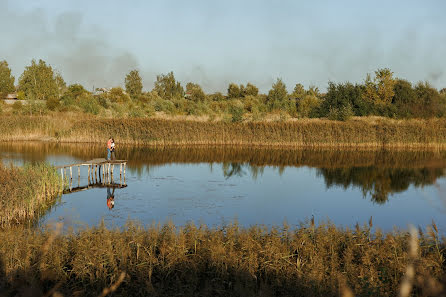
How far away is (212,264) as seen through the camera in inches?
305

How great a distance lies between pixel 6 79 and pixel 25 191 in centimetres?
9745

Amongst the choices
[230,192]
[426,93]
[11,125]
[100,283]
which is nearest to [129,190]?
[230,192]

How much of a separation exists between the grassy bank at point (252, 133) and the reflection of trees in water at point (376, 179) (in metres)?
10.3

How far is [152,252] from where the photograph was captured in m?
8.02

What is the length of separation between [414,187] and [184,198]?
1031 centimetres

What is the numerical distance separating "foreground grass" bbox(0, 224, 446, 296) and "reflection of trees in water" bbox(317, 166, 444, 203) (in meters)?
9.00

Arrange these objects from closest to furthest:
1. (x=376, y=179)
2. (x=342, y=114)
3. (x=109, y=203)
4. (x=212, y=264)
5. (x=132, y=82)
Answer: (x=212, y=264) < (x=109, y=203) < (x=376, y=179) < (x=342, y=114) < (x=132, y=82)

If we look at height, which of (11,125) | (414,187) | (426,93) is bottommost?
(414,187)

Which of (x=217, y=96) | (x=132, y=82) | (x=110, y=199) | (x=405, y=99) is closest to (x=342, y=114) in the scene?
(x=405, y=99)

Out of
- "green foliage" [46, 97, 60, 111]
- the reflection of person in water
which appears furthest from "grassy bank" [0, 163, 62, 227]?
"green foliage" [46, 97, 60, 111]

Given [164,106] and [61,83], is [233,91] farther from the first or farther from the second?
[61,83]

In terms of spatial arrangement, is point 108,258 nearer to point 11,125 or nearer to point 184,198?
point 184,198

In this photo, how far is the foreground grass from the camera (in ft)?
23.2

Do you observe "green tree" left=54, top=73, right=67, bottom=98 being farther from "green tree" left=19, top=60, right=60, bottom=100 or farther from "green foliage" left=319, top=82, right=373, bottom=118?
"green foliage" left=319, top=82, right=373, bottom=118
